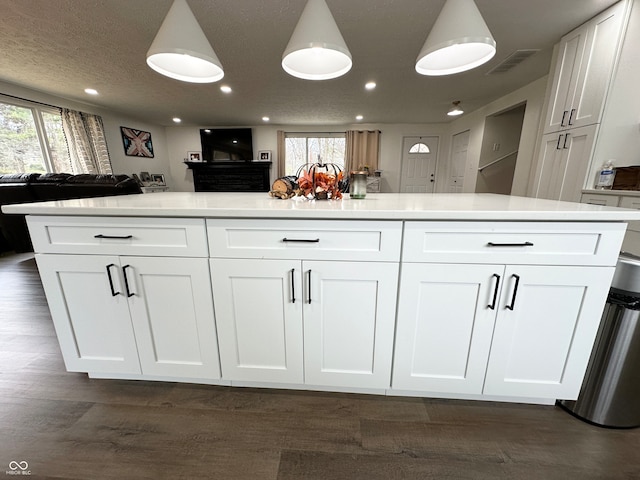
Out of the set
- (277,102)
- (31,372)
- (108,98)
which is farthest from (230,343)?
(108,98)

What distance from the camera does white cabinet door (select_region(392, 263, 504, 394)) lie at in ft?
3.21

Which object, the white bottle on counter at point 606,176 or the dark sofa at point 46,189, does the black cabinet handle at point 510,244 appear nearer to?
the white bottle on counter at point 606,176

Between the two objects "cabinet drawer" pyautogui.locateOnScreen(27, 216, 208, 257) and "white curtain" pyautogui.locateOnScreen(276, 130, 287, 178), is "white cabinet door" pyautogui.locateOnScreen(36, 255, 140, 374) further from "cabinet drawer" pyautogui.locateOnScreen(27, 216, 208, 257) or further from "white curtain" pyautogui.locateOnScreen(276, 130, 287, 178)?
"white curtain" pyautogui.locateOnScreen(276, 130, 287, 178)

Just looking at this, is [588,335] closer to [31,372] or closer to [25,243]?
[31,372]

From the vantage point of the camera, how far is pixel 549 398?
1.13 m

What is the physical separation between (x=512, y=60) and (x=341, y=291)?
3.82 meters

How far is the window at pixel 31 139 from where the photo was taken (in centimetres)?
383

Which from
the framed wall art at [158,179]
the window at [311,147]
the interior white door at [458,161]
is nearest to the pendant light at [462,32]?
the interior white door at [458,161]

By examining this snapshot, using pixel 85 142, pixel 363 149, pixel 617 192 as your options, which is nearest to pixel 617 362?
pixel 617 192

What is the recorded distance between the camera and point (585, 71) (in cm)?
228

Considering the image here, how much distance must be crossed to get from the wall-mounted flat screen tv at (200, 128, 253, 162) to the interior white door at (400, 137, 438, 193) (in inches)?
167

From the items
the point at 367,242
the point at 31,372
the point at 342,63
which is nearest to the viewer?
the point at 367,242

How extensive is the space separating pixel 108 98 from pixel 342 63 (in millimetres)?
5375

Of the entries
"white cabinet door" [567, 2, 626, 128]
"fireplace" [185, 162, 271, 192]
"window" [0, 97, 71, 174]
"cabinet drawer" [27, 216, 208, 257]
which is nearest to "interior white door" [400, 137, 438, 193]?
Answer: "fireplace" [185, 162, 271, 192]
